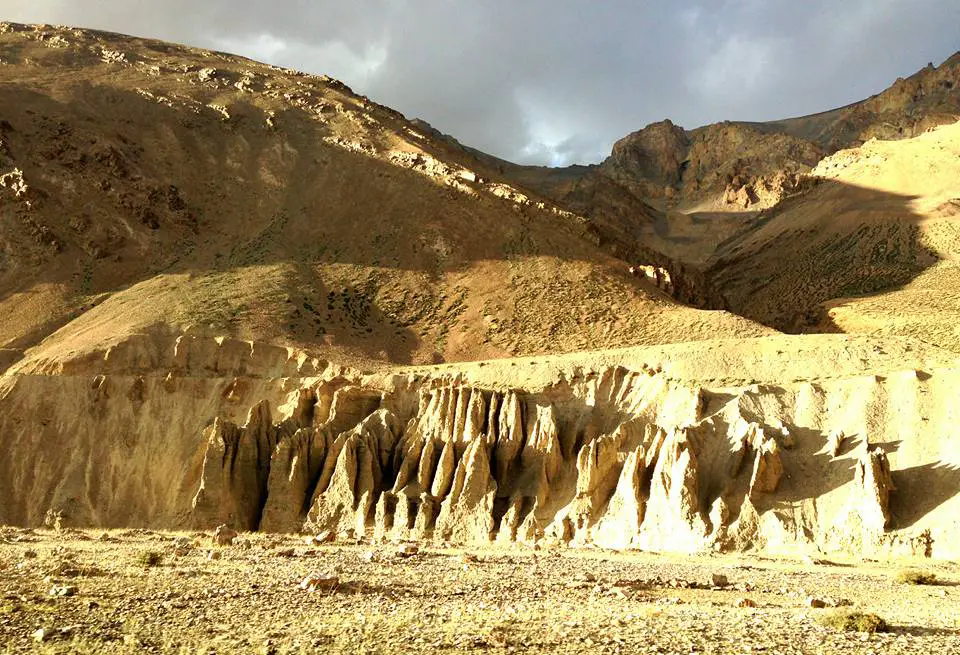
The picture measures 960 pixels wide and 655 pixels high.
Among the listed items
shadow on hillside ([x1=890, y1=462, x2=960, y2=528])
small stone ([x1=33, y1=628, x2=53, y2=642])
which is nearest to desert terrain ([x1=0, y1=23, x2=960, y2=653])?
small stone ([x1=33, y1=628, x2=53, y2=642])

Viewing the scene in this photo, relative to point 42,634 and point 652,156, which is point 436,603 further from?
point 652,156

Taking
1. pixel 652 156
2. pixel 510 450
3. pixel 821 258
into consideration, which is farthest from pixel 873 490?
pixel 652 156

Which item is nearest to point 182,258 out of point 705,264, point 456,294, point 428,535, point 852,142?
point 456,294

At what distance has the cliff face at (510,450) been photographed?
3069 centimetres

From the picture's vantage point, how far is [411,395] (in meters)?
43.2

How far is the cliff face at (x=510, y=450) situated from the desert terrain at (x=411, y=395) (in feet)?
0.46

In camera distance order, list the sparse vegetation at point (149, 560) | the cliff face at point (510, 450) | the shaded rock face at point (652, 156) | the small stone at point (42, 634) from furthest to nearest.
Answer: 1. the shaded rock face at point (652, 156)
2. the cliff face at point (510, 450)
3. the sparse vegetation at point (149, 560)
4. the small stone at point (42, 634)

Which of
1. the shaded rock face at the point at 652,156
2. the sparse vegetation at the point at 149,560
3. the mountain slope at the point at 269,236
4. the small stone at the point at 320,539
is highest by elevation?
the shaded rock face at the point at 652,156

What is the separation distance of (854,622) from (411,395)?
30.2 m

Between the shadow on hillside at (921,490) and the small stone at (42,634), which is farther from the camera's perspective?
the shadow on hillside at (921,490)

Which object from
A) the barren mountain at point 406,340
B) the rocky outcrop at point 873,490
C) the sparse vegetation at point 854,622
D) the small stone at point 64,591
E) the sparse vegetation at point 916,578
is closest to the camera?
the sparse vegetation at point 854,622

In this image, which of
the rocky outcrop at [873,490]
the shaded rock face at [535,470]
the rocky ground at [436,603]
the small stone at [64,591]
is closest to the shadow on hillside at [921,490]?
the rocky outcrop at [873,490]

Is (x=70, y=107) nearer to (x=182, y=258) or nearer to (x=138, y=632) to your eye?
(x=182, y=258)

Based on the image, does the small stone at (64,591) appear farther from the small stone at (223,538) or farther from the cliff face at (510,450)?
the cliff face at (510,450)
